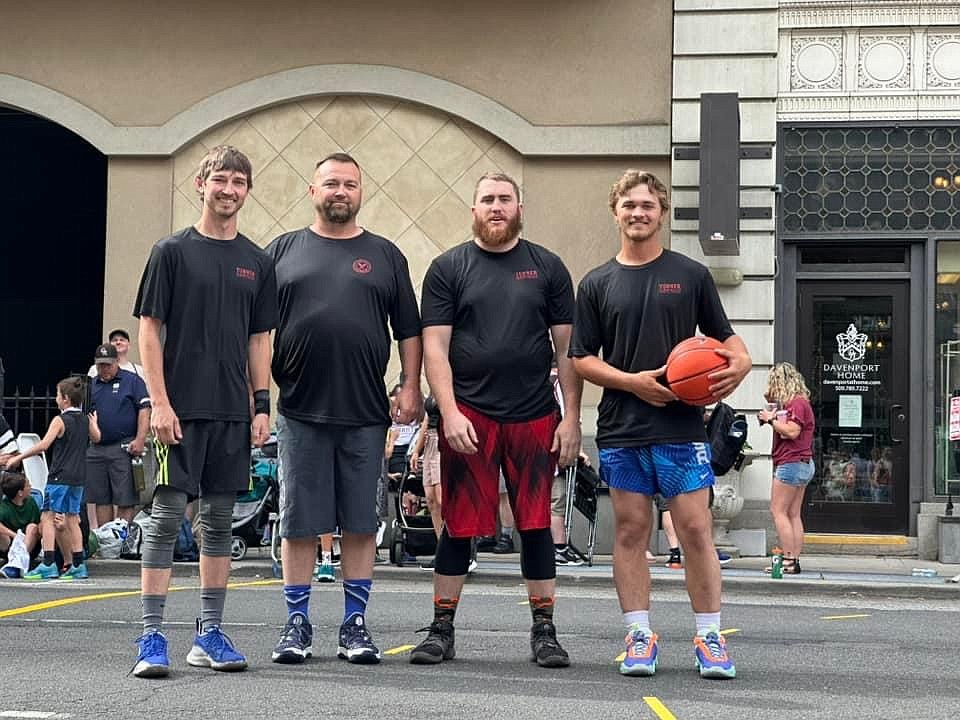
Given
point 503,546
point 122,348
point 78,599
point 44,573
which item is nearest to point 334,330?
point 78,599

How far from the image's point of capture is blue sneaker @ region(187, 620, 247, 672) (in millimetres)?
6559

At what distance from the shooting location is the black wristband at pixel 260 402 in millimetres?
6797

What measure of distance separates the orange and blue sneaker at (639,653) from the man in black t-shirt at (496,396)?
1.09ft

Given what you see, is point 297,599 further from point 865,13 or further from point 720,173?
point 865,13

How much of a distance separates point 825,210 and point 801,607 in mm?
5794

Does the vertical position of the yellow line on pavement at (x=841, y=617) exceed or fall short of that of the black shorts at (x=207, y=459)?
it falls short

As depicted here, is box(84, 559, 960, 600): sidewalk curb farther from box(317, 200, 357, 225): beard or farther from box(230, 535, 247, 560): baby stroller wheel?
box(317, 200, 357, 225): beard

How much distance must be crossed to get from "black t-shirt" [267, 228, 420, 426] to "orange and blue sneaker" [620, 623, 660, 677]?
4.71ft

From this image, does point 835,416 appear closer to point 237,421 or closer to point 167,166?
point 167,166

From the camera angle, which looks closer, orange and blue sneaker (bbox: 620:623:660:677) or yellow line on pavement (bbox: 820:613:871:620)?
orange and blue sneaker (bbox: 620:623:660:677)

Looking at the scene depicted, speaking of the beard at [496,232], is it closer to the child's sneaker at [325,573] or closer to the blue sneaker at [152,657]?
the blue sneaker at [152,657]

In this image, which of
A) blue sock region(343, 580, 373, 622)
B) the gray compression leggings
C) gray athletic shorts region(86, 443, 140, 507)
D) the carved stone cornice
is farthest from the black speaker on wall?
the gray compression leggings

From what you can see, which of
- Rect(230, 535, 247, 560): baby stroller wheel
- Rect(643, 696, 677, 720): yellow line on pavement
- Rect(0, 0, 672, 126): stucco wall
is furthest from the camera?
Rect(0, 0, 672, 126): stucco wall

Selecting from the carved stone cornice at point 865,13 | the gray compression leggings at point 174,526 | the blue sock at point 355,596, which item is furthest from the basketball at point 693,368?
the carved stone cornice at point 865,13
